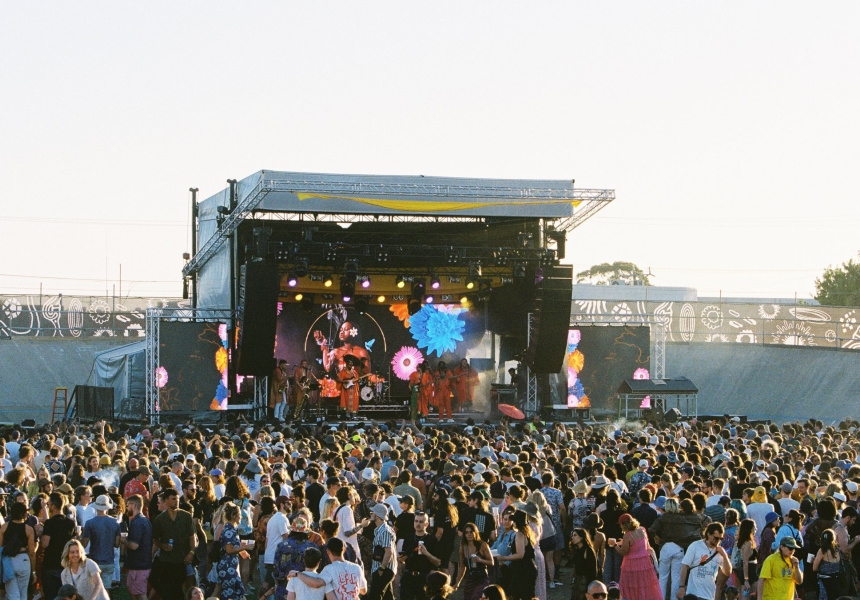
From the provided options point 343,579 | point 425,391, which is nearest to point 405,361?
point 425,391

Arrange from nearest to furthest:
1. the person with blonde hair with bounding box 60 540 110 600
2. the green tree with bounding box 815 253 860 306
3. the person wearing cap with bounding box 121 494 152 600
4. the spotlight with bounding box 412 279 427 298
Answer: the person with blonde hair with bounding box 60 540 110 600 < the person wearing cap with bounding box 121 494 152 600 < the spotlight with bounding box 412 279 427 298 < the green tree with bounding box 815 253 860 306

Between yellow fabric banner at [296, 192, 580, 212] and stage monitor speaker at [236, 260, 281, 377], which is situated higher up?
yellow fabric banner at [296, 192, 580, 212]

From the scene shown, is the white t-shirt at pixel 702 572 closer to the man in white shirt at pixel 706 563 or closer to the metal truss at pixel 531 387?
the man in white shirt at pixel 706 563

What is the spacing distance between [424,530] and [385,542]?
363 millimetres

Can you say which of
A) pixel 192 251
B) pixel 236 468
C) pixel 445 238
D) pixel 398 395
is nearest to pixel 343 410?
pixel 398 395

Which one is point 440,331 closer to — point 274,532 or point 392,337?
point 392,337

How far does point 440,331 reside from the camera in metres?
27.6

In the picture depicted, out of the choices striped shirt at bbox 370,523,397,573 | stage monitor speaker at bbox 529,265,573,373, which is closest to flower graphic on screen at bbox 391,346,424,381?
stage monitor speaker at bbox 529,265,573,373

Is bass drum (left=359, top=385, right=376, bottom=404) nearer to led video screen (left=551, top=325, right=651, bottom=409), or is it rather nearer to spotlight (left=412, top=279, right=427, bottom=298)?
spotlight (left=412, top=279, right=427, bottom=298)

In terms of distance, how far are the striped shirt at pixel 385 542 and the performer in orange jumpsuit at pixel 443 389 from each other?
696 inches

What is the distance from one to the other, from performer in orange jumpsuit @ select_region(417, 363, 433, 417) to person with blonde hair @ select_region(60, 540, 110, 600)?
1914cm

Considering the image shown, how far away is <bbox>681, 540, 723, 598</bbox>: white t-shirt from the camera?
7.69 metres

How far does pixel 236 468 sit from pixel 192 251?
1837cm

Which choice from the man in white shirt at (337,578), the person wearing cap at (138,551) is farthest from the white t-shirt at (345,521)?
the person wearing cap at (138,551)
